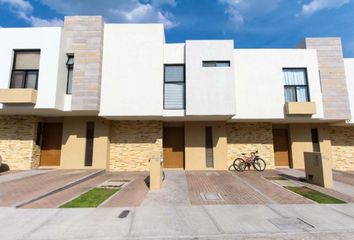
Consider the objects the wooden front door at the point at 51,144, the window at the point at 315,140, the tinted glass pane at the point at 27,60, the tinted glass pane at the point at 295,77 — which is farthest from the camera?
the window at the point at 315,140

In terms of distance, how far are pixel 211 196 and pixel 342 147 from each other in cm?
1359

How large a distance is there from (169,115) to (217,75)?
12.1ft

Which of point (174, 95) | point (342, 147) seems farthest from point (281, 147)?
point (174, 95)

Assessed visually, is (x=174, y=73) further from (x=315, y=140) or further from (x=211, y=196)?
(x=315, y=140)

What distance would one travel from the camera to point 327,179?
8.99 m

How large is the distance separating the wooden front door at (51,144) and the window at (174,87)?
7.65 meters

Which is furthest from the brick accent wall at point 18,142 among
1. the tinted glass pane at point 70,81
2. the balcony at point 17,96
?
the tinted glass pane at point 70,81

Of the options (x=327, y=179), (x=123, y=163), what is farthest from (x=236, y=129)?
(x=123, y=163)

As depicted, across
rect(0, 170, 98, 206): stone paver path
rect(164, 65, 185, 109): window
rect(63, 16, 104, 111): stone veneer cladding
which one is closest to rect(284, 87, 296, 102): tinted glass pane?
rect(164, 65, 185, 109): window

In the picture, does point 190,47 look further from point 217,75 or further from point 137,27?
point 137,27

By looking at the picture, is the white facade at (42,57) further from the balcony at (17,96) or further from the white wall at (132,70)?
the white wall at (132,70)

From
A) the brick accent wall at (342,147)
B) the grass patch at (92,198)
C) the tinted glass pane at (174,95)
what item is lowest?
the grass patch at (92,198)

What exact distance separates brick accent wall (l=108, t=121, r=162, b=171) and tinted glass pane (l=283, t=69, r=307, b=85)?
8940mm

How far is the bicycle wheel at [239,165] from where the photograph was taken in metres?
13.9
